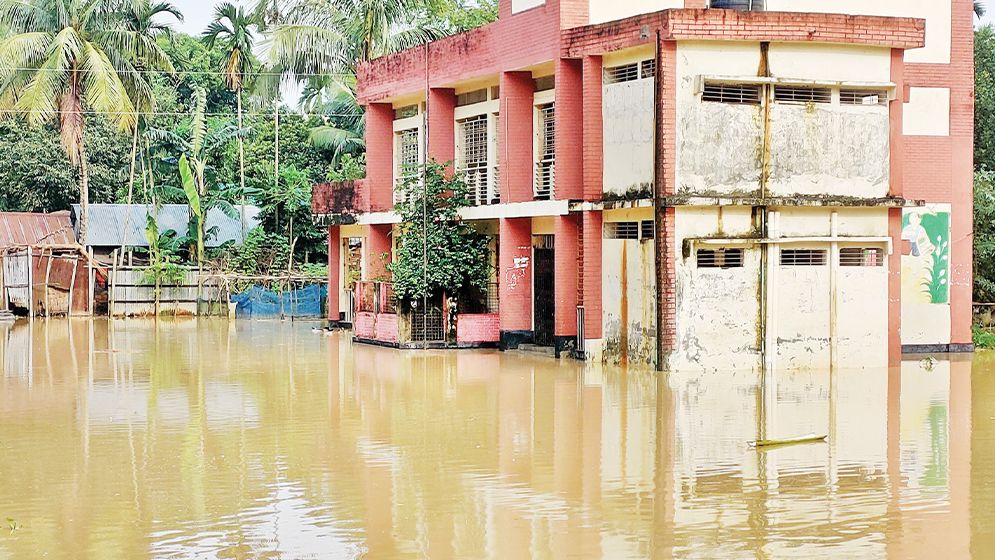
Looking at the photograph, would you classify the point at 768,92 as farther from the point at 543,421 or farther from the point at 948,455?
the point at 948,455

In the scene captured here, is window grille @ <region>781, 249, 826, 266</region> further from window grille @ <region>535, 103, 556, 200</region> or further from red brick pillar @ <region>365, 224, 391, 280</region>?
red brick pillar @ <region>365, 224, 391, 280</region>

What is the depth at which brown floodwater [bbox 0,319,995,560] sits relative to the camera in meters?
10.9

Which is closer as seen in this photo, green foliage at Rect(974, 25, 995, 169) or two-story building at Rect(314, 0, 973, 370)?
two-story building at Rect(314, 0, 973, 370)

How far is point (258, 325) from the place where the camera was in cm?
3959

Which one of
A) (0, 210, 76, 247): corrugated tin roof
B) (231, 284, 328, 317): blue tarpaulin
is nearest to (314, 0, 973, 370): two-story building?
(231, 284, 328, 317): blue tarpaulin

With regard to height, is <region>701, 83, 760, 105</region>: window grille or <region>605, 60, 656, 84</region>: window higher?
<region>605, 60, 656, 84</region>: window

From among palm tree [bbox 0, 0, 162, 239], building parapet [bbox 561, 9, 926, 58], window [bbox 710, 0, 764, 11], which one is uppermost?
palm tree [bbox 0, 0, 162, 239]

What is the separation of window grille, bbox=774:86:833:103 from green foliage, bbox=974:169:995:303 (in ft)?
27.1

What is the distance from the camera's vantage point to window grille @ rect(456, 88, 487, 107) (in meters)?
30.8

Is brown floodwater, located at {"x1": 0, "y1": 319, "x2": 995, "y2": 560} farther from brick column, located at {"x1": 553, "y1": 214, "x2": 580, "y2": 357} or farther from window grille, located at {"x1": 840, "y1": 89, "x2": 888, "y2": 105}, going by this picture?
window grille, located at {"x1": 840, "y1": 89, "x2": 888, "y2": 105}

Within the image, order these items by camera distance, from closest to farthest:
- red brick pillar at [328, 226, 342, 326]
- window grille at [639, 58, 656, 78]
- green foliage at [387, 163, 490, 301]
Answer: window grille at [639, 58, 656, 78] → green foliage at [387, 163, 490, 301] → red brick pillar at [328, 226, 342, 326]

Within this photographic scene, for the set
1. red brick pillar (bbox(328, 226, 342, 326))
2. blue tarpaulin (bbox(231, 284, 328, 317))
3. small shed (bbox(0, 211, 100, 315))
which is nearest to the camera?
red brick pillar (bbox(328, 226, 342, 326))

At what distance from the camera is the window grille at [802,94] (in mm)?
24000

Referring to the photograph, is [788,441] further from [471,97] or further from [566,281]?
[471,97]
